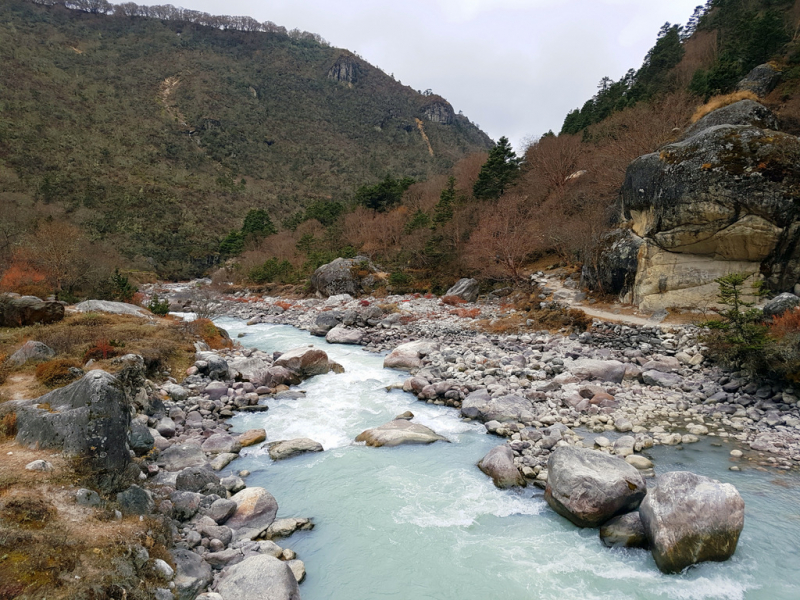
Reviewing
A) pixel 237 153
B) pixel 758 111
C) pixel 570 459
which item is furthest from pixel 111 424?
pixel 237 153

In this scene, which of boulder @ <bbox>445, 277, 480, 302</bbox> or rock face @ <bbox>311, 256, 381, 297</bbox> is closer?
boulder @ <bbox>445, 277, 480, 302</bbox>

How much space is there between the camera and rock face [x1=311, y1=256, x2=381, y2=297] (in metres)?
34.8

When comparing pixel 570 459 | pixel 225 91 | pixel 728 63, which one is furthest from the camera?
pixel 225 91

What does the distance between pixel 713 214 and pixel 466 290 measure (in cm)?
1556

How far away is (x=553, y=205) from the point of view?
96.3 ft

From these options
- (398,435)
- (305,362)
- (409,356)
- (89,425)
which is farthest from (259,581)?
(409,356)

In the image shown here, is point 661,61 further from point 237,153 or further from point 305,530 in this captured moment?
point 237,153

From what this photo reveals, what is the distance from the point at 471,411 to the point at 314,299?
26108mm

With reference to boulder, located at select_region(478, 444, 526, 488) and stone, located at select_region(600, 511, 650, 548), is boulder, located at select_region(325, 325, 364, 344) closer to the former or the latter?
boulder, located at select_region(478, 444, 526, 488)

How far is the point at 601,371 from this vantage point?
12.7 m

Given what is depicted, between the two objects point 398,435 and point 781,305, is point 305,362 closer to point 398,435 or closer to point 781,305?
point 398,435

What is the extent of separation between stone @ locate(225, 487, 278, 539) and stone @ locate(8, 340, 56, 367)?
295 inches

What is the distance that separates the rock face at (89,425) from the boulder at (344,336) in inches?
558

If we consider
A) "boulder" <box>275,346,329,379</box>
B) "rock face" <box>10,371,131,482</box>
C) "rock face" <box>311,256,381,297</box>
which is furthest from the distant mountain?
"rock face" <box>10,371,131,482</box>
